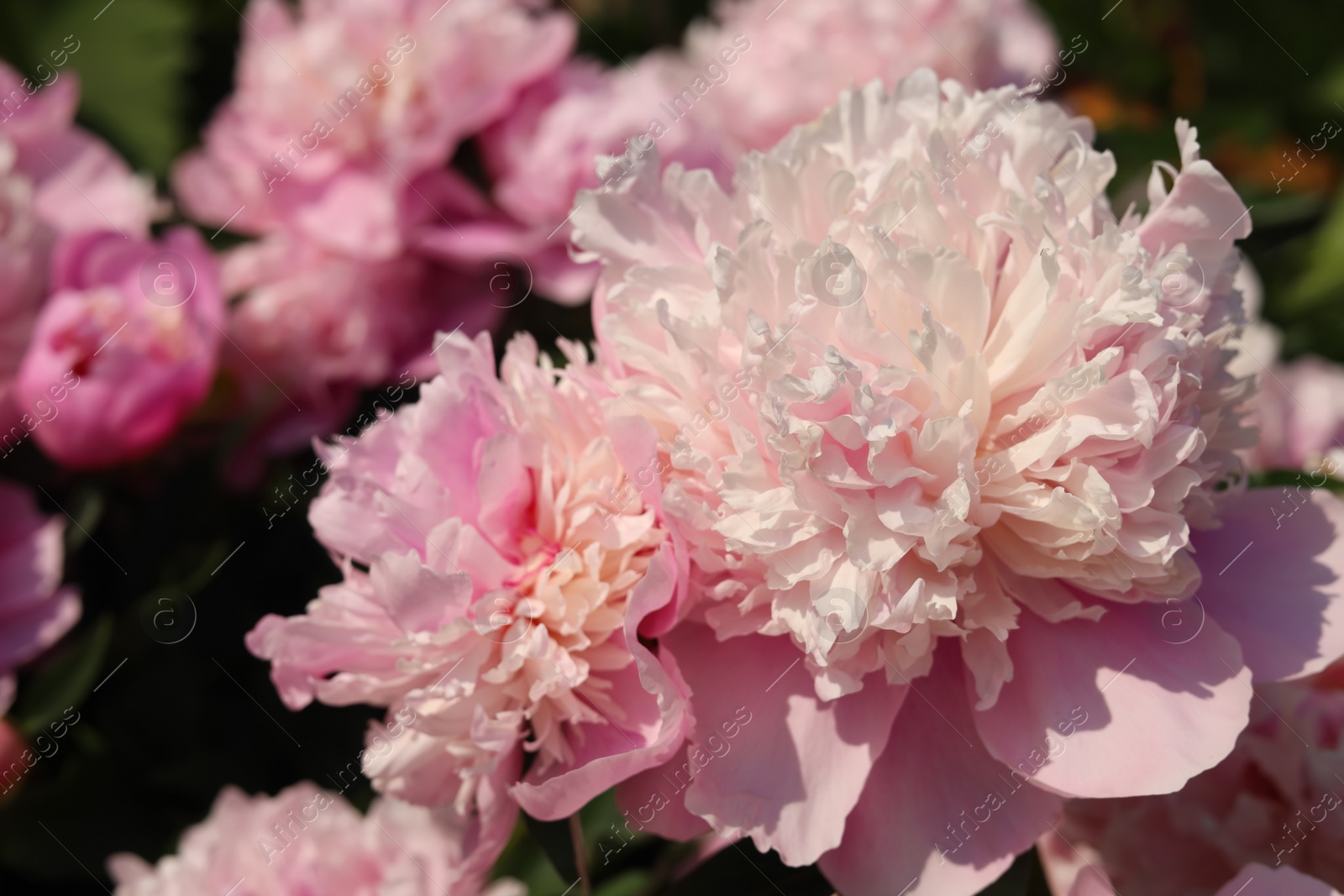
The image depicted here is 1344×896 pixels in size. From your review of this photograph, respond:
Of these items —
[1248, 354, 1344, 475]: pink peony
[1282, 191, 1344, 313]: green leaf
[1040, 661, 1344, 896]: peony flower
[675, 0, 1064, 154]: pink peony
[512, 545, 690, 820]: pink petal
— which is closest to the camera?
[512, 545, 690, 820]: pink petal

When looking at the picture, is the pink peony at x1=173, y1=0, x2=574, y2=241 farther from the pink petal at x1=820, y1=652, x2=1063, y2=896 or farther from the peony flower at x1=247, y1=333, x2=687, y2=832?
the pink petal at x1=820, y1=652, x2=1063, y2=896

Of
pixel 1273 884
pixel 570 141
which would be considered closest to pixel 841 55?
pixel 570 141

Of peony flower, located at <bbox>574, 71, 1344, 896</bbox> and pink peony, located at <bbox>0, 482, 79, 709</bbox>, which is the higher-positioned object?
pink peony, located at <bbox>0, 482, 79, 709</bbox>

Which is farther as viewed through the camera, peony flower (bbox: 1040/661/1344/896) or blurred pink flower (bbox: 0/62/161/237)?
blurred pink flower (bbox: 0/62/161/237)

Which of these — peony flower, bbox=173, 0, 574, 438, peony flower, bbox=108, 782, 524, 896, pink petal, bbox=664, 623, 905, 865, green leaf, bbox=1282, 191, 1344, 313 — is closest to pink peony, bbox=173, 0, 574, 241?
peony flower, bbox=173, 0, 574, 438

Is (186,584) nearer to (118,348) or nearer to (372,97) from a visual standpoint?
(118,348)

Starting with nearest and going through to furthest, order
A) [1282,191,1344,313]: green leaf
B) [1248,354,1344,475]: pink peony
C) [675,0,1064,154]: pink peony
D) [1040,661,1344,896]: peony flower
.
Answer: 1. [1040,661,1344,896]: peony flower
2. [1248,354,1344,475]: pink peony
3. [675,0,1064,154]: pink peony
4. [1282,191,1344,313]: green leaf

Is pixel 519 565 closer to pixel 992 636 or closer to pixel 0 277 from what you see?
pixel 992 636

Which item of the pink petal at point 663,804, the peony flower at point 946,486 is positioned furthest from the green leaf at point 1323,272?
the pink petal at point 663,804
